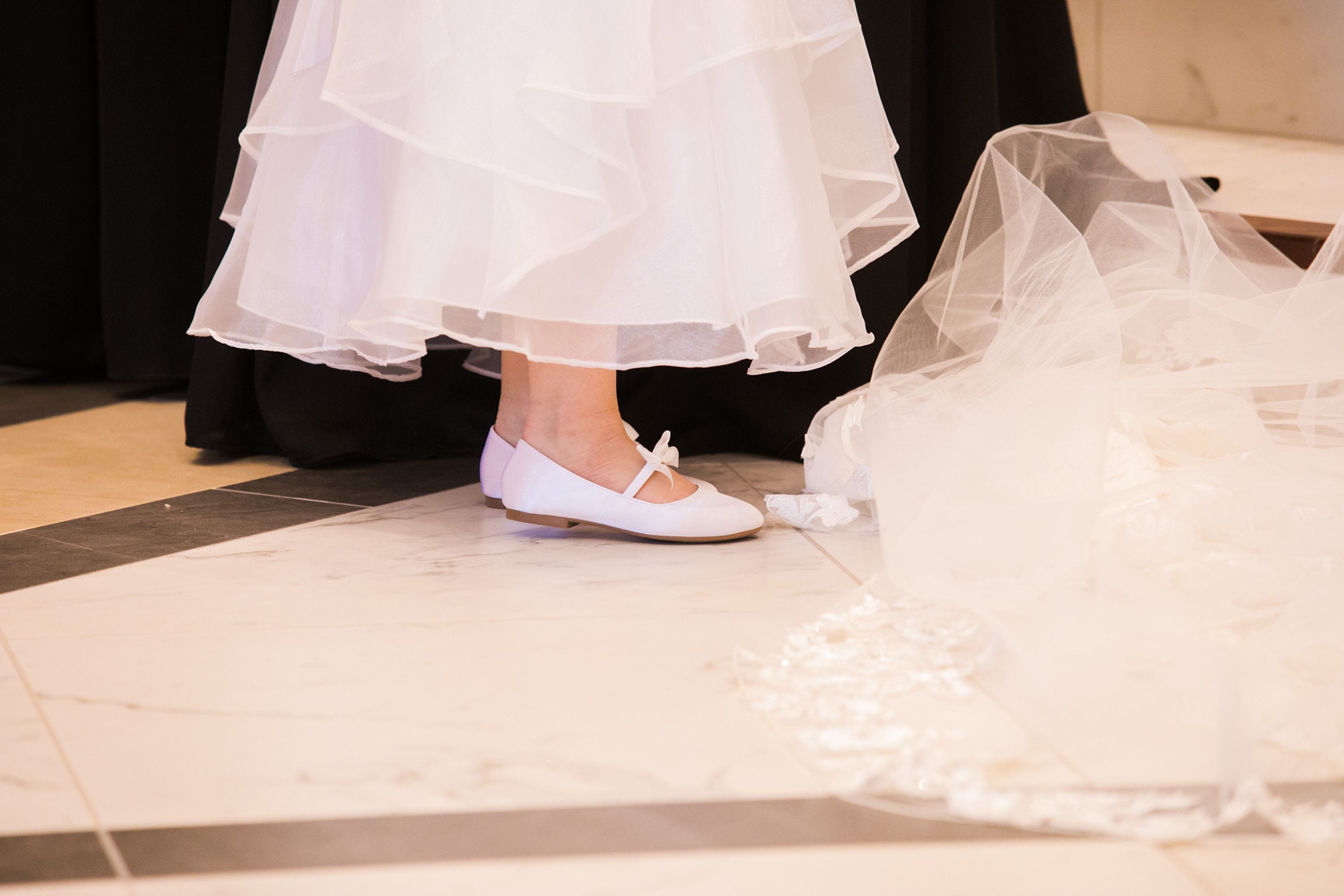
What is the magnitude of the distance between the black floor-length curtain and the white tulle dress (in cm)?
77

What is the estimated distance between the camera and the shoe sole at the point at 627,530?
117 centimetres

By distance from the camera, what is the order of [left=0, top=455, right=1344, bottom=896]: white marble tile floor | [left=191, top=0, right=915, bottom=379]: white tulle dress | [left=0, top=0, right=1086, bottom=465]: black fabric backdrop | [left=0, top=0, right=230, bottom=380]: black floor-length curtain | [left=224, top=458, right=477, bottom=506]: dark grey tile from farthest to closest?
[left=0, top=0, right=230, bottom=380]: black floor-length curtain < [left=0, top=0, right=1086, bottom=465]: black fabric backdrop < [left=224, top=458, right=477, bottom=506]: dark grey tile < [left=191, top=0, right=915, bottom=379]: white tulle dress < [left=0, top=455, right=1344, bottom=896]: white marble tile floor

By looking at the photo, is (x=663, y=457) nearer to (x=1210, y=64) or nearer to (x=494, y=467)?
(x=494, y=467)

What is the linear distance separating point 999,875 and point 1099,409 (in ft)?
1.71

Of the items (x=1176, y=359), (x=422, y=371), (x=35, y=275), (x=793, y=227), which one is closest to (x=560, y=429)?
(x=793, y=227)

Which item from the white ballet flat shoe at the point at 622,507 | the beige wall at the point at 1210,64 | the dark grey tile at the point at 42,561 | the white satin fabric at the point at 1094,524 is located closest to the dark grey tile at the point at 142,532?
the dark grey tile at the point at 42,561

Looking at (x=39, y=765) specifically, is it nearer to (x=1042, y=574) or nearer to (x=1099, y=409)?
(x=1042, y=574)

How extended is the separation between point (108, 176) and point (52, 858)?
1507 mm

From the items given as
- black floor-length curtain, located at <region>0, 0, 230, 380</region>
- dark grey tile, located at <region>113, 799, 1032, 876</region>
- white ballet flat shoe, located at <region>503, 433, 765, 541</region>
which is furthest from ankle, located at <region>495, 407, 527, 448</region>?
black floor-length curtain, located at <region>0, 0, 230, 380</region>

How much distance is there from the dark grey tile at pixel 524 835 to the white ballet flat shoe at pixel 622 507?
51 cm

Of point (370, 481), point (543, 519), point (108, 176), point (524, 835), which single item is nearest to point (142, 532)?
point (370, 481)

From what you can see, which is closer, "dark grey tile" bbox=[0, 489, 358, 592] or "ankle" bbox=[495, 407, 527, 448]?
"dark grey tile" bbox=[0, 489, 358, 592]

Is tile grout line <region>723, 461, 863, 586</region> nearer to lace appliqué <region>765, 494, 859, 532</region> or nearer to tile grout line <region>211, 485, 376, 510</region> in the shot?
lace appliqué <region>765, 494, 859, 532</region>

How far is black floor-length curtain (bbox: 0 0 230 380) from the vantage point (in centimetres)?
185
